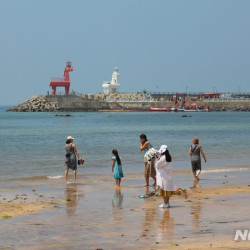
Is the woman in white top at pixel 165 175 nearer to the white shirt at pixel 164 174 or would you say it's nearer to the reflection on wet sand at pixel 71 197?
the white shirt at pixel 164 174

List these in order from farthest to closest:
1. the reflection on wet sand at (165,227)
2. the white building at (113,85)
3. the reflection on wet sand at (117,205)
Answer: the white building at (113,85), the reflection on wet sand at (117,205), the reflection on wet sand at (165,227)

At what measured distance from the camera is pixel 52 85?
166m

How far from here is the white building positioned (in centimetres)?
19212

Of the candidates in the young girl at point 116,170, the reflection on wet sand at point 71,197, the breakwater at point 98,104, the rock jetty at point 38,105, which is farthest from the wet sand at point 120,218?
the rock jetty at point 38,105

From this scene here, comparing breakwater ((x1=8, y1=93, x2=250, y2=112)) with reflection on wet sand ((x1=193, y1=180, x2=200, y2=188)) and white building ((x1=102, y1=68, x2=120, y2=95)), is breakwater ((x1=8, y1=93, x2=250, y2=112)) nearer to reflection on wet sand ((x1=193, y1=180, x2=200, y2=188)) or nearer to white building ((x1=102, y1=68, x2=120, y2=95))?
white building ((x1=102, y1=68, x2=120, y2=95))

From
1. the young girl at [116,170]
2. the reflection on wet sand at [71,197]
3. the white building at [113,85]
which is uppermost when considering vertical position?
the white building at [113,85]

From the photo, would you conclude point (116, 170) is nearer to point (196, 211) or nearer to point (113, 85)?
point (196, 211)

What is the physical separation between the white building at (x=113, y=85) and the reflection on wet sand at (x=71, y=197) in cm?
17545

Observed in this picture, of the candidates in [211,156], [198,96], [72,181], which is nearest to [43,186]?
[72,181]

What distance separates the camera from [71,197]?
1427cm

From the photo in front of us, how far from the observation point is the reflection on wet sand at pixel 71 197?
1216 cm

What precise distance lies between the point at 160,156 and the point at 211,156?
17354 mm

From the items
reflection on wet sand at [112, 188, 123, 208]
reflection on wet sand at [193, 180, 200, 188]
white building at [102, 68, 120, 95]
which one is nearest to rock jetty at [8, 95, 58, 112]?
white building at [102, 68, 120, 95]

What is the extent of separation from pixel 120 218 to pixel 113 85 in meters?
183
